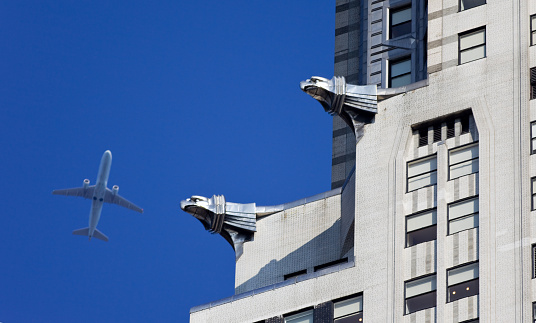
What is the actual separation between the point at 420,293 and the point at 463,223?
147 inches

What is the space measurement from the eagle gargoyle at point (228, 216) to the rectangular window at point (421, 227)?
11647 mm

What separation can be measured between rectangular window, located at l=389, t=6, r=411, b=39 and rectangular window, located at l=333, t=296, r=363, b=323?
64.4 ft

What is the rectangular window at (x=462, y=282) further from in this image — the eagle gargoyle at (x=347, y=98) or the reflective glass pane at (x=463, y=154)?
the eagle gargoyle at (x=347, y=98)

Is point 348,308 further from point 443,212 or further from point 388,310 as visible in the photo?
point 443,212

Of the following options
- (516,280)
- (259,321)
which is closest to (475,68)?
(516,280)

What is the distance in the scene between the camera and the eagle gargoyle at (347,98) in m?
63.8

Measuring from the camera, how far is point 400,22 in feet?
245

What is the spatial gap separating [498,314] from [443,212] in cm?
636

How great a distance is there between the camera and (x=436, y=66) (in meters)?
63.8

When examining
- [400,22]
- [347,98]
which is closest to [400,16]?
[400,22]

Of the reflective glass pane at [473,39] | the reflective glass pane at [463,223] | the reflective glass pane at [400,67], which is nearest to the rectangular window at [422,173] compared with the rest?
the reflective glass pane at [463,223]

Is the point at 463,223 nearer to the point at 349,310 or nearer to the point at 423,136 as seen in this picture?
the point at 423,136

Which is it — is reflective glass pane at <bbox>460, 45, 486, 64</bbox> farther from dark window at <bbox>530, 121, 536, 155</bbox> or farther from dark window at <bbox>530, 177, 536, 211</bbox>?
dark window at <bbox>530, 177, 536, 211</bbox>

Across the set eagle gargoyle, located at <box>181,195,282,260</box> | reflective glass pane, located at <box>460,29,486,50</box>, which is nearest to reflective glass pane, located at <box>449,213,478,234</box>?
reflective glass pane, located at <box>460,29,486,50</box>
